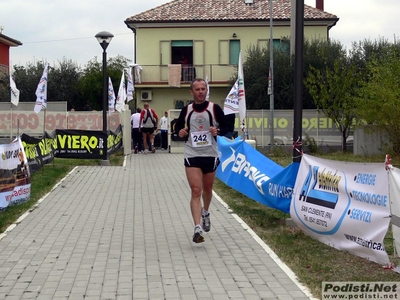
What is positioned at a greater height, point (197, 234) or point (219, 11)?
point (219, 11)

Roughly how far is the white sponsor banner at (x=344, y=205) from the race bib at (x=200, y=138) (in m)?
1.44

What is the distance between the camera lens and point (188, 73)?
130 ft

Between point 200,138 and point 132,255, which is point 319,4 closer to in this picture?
point 200,138

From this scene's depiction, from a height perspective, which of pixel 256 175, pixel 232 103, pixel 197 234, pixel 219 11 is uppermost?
pixel 219 11

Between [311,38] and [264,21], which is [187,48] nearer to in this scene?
[264,21]

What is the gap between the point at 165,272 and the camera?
23.6ft

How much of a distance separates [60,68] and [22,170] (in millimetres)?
39558

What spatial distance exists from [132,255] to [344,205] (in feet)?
8.22

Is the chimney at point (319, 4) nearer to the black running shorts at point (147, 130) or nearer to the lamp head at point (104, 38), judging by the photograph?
the black running shorts at point (147, 130)

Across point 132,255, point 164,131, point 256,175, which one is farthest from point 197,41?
point 132,255

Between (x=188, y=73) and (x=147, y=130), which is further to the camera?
(x=188, y=73)

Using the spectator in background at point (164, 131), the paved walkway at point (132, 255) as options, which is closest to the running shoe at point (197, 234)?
the paved walkway at point (132, 255)

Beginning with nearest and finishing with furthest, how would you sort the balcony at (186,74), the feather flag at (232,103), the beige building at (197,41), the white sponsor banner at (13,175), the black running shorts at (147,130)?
1. the white sponsor banner at (13,175)
2. the feather flag at (232,103)
3. the black running shorts at (147,130)
4. the balcony at (186,74)
5. the beige building at (197,41)

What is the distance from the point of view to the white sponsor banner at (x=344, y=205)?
700 centimetres
